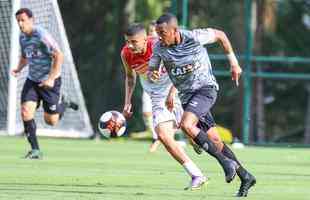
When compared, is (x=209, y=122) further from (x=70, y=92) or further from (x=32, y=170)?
(x=70, y=92)

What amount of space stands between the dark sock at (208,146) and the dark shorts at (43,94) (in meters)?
6.03

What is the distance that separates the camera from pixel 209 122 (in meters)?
13.2

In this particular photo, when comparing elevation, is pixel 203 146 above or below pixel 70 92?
above

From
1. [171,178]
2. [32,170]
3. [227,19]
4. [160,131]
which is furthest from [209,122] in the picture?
[227,19]

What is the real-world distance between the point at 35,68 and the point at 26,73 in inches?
232

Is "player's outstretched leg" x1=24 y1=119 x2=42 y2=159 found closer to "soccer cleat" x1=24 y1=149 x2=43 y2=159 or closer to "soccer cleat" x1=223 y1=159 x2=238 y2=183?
"soccer cleat" x1=24 y1=149 x2=43 y2=159

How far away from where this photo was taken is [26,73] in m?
23.8

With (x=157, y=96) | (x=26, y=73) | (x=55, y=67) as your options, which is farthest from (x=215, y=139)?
(x=26, y=73)

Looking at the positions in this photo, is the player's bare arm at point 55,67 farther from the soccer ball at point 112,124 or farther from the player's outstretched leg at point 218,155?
the player's outstretched leg at point 218,155

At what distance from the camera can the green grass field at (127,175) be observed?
12.1m

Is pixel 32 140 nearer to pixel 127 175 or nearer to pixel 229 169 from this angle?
pixel 127 175

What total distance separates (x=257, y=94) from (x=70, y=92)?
28.8 ft

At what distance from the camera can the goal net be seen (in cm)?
2345

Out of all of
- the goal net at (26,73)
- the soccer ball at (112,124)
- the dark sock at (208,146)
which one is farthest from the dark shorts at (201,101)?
the goal net at (26,73)
